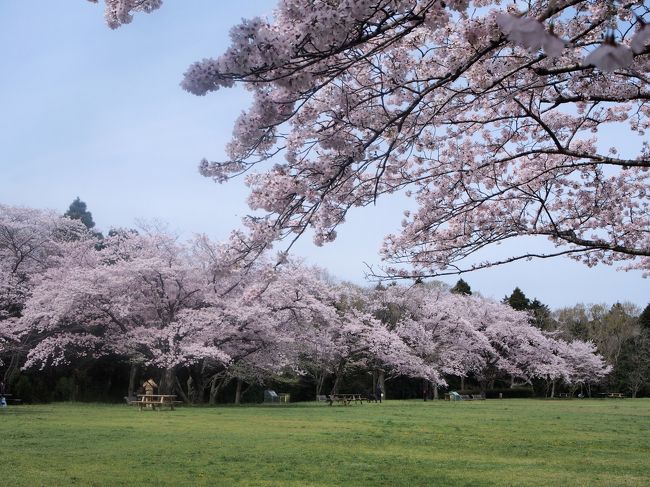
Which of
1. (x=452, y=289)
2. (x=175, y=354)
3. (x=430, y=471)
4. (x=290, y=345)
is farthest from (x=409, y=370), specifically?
(x=430, y=471)

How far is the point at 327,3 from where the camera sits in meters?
3.47

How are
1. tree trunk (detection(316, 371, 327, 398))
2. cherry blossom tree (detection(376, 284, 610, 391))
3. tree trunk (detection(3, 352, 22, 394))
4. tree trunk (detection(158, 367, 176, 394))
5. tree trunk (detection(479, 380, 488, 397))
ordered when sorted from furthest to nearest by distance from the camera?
tree trunk (detection(479, 380, 488, 397)) → cherry blossom tree (detection(376, 284, 610, 391)) → tree trunk (detection(316, 371, 327, 398)) → tree trunk (detection(3, 352, 22, 394)) → tree trunk (detection(158, 367, 176, 394))

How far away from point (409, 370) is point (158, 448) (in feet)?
82.2

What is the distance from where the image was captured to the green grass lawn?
6875 mm

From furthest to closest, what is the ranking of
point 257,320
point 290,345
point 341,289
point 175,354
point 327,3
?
1. point 341,289
2. point 290,345
3. point 257,320
4. point 175,354
5. point 327,3

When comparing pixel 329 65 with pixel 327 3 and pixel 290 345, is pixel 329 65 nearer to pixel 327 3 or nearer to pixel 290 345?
pixel 327 3

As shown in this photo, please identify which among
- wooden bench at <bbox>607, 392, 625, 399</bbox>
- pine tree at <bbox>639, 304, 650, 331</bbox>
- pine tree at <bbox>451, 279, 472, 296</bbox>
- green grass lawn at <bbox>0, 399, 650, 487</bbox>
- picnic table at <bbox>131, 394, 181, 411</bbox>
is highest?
pine tree at <bbox>451, 279, 472, 296</bbox>

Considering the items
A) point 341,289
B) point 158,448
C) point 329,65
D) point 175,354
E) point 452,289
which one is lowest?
point 158,448

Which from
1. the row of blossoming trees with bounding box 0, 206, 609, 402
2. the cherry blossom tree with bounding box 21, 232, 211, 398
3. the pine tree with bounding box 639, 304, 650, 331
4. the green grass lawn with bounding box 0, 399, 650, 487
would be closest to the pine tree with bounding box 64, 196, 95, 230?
the row of blossoming trees with bounding box 0, 206, 609, 402

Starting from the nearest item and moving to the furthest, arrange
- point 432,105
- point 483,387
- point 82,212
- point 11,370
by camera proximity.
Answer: point 432,105, point 11,370, point 82,212, point 483,387

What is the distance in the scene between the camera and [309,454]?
8789 millimetres

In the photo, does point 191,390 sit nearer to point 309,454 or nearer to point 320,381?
point 320,381

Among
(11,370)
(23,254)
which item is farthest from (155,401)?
(23,254)

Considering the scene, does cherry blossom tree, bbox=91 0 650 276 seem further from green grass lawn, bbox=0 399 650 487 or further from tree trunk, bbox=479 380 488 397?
tree trunk, bbox=479 380 488 397
